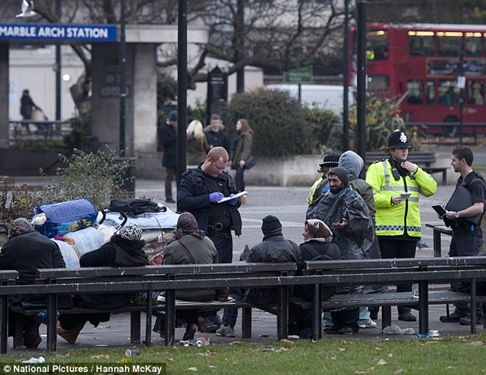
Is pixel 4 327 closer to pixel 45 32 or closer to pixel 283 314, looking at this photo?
pixel 283 314

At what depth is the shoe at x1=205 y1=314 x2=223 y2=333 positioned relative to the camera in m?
11.7

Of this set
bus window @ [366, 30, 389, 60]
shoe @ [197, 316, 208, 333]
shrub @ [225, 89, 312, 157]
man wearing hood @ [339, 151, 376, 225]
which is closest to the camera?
shoe @ [197, 316, 208, 333]

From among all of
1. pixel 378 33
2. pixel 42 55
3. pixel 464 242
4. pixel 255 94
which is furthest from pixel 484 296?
pixel 42 55

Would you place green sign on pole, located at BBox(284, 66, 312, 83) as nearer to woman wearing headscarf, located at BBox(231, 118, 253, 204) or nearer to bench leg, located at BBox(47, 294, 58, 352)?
woman wearing headscarf, located at BBox(231, 118, 253, 204)

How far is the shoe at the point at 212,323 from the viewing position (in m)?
11.7

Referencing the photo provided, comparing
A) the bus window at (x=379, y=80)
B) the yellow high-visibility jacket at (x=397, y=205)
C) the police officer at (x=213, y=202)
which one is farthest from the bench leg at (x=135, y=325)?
the bus window at (x=379, y=80)

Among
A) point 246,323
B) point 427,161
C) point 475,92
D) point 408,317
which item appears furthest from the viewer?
point 475,92

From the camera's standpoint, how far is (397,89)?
48562 mm

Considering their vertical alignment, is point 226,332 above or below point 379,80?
below

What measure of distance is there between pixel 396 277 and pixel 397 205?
1.31 meters

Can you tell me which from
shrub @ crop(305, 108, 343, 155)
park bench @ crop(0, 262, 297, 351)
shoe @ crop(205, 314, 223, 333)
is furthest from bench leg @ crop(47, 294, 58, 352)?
shrub @ crop(305, 108, 343, 155)

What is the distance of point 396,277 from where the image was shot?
11.1 m

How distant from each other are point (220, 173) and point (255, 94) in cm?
1710

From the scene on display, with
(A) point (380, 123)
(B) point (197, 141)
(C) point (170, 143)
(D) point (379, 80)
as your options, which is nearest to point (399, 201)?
(B) point (197, 141)
